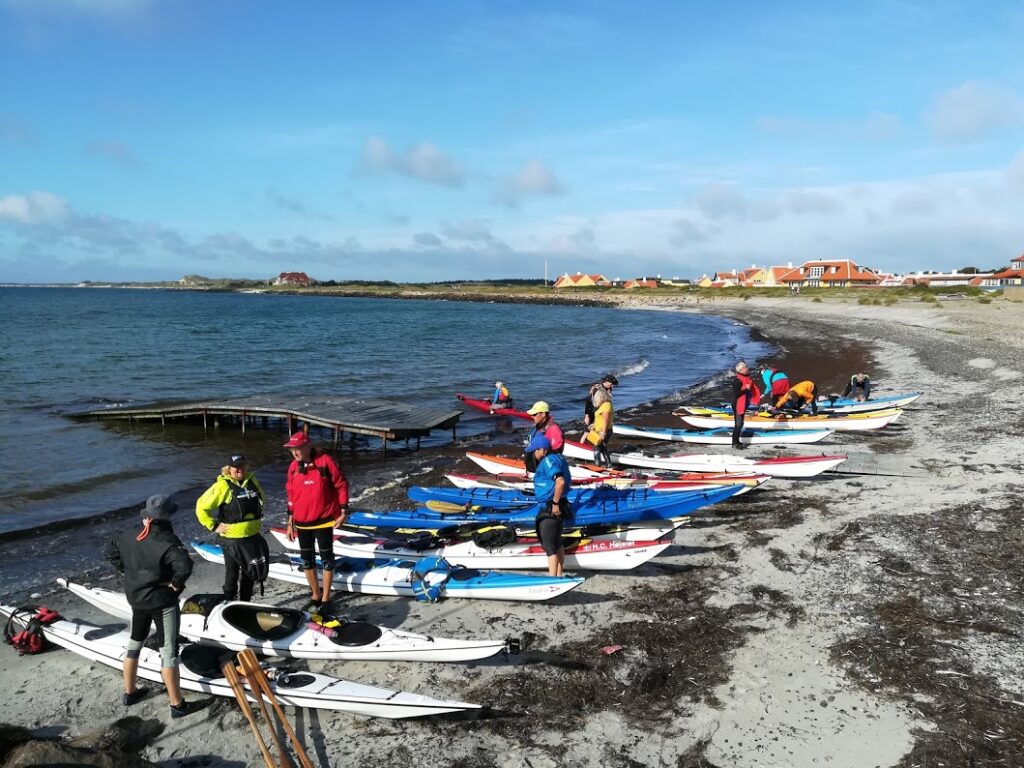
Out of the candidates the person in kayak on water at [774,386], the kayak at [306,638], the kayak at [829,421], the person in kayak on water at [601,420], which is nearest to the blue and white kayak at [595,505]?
the person in kayak on water at [601,420]

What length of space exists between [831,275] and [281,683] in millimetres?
118956

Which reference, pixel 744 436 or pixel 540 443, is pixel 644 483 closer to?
pixel 540 443

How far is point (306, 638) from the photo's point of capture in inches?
271

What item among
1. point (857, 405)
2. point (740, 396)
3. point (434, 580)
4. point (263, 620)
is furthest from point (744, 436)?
point (263, 620)

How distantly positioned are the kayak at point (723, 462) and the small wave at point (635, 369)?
19.7 metres

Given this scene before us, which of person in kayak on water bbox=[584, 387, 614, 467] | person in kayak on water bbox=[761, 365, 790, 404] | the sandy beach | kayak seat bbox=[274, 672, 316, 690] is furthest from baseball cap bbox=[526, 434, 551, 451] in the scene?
person in kayak on water bbox=[761, 365, 790, 404]

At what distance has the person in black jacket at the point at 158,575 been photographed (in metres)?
5.89

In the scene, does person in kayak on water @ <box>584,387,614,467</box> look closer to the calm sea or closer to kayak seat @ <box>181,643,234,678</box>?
the calm sea

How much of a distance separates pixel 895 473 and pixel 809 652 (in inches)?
298

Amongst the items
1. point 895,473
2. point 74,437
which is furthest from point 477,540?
point 74,437

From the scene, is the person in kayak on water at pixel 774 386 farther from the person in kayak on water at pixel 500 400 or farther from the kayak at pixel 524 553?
the kayak at pixel 524 553

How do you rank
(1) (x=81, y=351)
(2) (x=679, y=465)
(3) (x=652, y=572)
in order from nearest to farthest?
(3) (x=652, y=572) → (2) (x=679, y=465) → (1) (x=81, y=351)

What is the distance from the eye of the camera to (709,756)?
5.37 m

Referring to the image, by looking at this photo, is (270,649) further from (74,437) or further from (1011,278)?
(1011,278)
